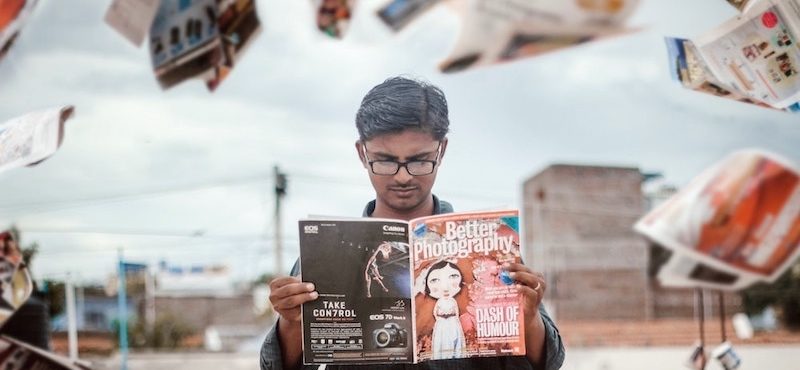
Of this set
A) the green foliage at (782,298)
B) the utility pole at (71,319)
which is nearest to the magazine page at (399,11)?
the utility pole at (71,319)

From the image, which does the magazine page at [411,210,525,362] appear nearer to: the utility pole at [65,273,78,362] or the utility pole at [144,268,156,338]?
the utility pole at [65,273,78,362]

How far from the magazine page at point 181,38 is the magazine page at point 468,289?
0.50 metres

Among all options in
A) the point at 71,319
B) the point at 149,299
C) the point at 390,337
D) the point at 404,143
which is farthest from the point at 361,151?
the point at 149,299

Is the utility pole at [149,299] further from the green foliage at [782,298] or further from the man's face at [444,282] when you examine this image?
the man's face at [444,282]

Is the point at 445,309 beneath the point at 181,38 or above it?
beneath

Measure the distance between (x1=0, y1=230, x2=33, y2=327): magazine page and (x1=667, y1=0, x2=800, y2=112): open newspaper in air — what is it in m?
1.45

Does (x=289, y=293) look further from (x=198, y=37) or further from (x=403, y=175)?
(x=198, y=37)

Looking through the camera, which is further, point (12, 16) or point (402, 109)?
point (402, 109)

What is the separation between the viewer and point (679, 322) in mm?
18719

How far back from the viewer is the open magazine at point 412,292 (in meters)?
1.44

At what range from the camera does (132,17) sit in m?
1.46

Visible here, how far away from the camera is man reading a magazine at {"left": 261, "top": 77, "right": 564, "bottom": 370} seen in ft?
5.06

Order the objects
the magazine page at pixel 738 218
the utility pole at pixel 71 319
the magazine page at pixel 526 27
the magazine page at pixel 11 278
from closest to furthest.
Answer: the magazine page at pixel 526 27 < the magazine page at pixel 11 278 < the magazine page at pixel 738 218 < the utility pole at pixel 71 319

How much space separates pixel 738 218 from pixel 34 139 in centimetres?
213
